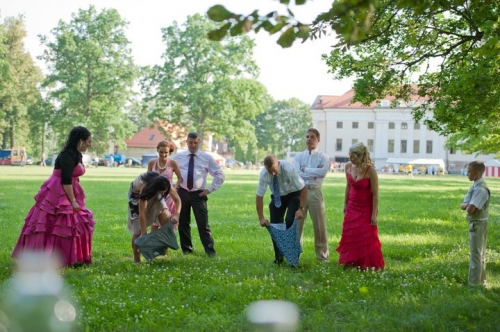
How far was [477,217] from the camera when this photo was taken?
721 cm

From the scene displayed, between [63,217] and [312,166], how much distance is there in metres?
3.78

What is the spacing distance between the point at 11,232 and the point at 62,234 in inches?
201

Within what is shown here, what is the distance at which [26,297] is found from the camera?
1.54 m

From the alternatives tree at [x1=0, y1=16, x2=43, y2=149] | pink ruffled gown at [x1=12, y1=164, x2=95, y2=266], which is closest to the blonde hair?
pink ruffled gown at [x1=12, y1=164, x2=95, y2=266]

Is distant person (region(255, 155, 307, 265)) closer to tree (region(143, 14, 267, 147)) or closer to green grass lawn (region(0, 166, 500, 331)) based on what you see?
green grass lawn (region(0, 166, 500, 331))

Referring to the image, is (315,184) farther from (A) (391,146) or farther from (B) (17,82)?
(A) (391,146)

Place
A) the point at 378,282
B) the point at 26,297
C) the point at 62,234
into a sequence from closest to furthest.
→ the point at 26,297, the point at 378,282, the point at 62,234

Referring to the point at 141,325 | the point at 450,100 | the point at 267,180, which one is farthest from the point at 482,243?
the point at 450,100

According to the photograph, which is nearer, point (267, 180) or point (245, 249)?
point (267, 180)

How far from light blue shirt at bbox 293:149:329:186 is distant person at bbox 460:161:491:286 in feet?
7.89

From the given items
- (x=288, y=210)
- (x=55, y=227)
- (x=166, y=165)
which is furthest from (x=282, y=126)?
(x=55, y=227)

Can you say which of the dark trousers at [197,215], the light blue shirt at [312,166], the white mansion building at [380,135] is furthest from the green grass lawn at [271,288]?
the white mansion building at [380,135]

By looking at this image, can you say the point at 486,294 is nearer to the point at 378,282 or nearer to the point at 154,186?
the point at 378,282

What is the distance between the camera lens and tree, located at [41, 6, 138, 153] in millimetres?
64375
